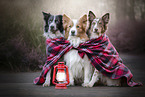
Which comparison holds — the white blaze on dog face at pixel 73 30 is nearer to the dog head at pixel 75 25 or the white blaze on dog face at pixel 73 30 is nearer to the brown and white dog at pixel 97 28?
the dog head at pixel 75 25

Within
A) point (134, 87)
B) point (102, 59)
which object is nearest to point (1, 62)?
point (102, 59)

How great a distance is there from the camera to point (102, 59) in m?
4.21

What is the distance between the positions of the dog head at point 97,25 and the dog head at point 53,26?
59cm

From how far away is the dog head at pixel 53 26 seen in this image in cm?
418

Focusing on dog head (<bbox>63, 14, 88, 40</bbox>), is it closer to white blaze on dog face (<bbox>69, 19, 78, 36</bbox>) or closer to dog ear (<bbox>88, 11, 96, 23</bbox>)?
white blaze on dog face (<bbox>69, 19, 78, 36</bbox>)

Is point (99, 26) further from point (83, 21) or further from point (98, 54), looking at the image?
point (98, 54)

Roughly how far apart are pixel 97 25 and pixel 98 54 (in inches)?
21.6

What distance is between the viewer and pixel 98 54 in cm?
420

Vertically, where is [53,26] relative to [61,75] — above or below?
above

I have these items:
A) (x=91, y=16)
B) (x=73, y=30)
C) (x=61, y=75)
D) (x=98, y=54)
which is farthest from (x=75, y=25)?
(x=61, y=75)

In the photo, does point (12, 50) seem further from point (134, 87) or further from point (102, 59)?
point (134, 87)

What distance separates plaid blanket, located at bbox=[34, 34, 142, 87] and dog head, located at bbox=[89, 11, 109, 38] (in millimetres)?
98

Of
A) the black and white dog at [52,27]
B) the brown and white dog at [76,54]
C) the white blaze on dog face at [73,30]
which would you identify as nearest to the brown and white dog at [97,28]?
the brown and white dog at [76,54]

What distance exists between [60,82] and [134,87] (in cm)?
142
